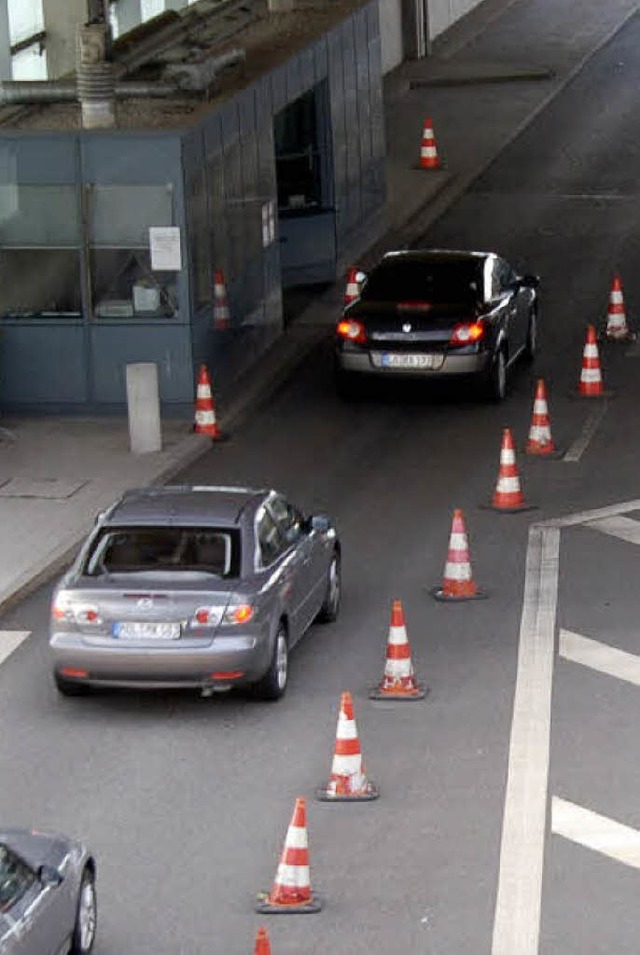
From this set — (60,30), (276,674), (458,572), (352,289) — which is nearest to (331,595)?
(458,572)

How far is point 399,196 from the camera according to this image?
40.8 meters

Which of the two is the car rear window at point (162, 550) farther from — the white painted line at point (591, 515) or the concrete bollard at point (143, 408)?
the concrete bollard at point (143, 408)

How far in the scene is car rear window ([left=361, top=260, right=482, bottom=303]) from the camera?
29109 mm

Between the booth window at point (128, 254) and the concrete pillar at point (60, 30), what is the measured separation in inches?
333

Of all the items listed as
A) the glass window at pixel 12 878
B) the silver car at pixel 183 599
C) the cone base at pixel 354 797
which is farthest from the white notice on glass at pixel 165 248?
the glass window at pixel 12 878

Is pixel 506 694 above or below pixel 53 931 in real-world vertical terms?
below

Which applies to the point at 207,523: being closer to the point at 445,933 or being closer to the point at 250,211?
the point at 445,933

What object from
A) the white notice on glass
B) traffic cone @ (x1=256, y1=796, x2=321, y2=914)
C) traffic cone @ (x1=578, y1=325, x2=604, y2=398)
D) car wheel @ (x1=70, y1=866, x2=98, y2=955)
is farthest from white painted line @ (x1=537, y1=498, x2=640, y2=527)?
car wheel @ (x1=70, y1=866, x2=98, y2=955)

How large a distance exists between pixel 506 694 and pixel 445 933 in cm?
463

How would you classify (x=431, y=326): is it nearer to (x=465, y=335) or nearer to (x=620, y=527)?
(x=465, y=335)

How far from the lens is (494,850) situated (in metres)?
15.6

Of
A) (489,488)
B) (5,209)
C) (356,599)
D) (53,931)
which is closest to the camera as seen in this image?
(53,931)

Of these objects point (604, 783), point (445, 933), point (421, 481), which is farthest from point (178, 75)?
point (445, 933)

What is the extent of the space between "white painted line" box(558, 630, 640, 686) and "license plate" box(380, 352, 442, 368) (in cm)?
859
